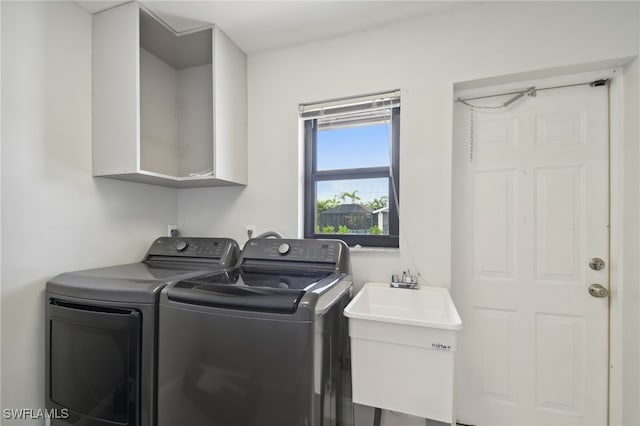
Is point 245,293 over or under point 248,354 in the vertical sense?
over

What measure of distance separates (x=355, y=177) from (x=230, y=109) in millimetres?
998

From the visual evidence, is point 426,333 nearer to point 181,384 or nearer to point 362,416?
point 362,416

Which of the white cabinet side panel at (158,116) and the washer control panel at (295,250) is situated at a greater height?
Answer: the white cabinet side panel at (158,116)

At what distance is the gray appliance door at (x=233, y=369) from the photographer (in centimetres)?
94

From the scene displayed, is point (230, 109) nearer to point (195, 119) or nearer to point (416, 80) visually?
point (195, 119)

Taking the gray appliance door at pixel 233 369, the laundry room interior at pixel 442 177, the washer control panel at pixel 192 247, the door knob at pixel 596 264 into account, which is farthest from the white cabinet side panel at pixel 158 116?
the door knob at pixel 596 264

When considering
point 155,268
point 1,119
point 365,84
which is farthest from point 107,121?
point 365,84

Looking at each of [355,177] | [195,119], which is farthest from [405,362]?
[195,119]

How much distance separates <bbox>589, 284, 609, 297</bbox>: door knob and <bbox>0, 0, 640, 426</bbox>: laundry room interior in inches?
0.4

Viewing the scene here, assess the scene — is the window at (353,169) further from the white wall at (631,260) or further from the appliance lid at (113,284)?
the white wall at (631,260)

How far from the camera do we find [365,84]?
1746 millimetres

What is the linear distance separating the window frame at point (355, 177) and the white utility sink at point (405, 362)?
650mm

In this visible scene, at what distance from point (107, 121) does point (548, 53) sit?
2.50 meters

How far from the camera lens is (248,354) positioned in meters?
0.99
